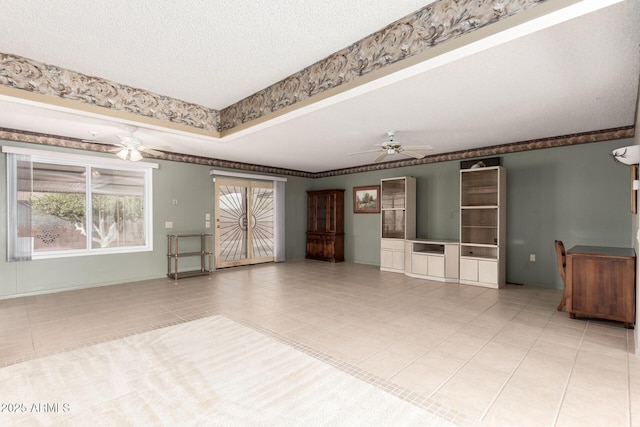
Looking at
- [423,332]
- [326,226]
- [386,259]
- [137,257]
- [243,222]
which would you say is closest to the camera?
[423,332]

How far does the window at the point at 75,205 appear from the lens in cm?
477

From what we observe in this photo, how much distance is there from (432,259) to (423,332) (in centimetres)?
300

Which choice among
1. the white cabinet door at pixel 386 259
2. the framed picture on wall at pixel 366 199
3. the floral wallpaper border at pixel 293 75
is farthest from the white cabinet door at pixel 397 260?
the floral wallpaper border at pixel 293 75

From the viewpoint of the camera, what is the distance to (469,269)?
18.6ft

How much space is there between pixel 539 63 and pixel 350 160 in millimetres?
4710

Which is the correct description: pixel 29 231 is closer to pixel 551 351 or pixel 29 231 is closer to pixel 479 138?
pixel 551 351

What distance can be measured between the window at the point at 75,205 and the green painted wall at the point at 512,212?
142 mm

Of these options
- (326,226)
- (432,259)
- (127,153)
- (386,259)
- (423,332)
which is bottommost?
(423,332)

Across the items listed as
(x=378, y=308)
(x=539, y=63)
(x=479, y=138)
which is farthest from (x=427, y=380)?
(x=479, y=138)

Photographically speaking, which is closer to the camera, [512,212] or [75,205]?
[75,205]

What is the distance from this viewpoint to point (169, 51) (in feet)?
9.59

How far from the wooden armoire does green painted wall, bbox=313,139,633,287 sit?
8.03 ft

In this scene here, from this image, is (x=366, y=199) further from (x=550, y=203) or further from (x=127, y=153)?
(x=127, y=153)

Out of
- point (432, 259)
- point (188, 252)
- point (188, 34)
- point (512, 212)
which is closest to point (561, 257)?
point (512, 212)
